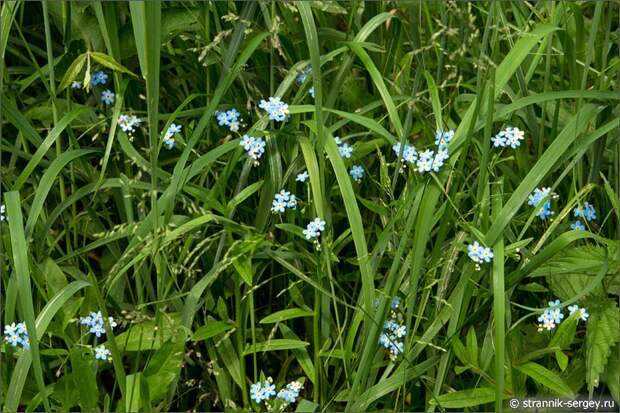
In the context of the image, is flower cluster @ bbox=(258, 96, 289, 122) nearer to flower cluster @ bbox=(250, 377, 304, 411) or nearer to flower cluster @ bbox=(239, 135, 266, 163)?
flower cluster @ bbox=(239, 135, 266, 163)

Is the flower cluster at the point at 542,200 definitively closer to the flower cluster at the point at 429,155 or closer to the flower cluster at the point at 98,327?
the flower cluster at the point at 429,155

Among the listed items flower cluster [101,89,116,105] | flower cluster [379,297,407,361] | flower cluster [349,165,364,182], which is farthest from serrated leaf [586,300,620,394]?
flower cluster [101,89,116,105]

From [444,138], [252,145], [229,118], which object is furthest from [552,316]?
[229,118]

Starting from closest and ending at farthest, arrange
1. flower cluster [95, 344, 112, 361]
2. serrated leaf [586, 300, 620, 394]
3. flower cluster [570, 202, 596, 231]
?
1. serrated leaf [586, 300, 620, 394]
2. flower cluster [95, 344, 112, 361]
3. flower cluster [570, 202, 596, 231]

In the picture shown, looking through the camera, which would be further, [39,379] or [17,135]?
[17,135]

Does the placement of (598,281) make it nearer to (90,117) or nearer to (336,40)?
(336,40)

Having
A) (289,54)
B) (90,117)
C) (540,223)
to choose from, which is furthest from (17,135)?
(540,223)

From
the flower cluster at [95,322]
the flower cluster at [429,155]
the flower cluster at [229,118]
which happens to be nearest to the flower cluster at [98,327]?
the flower cluster at [95,322]
